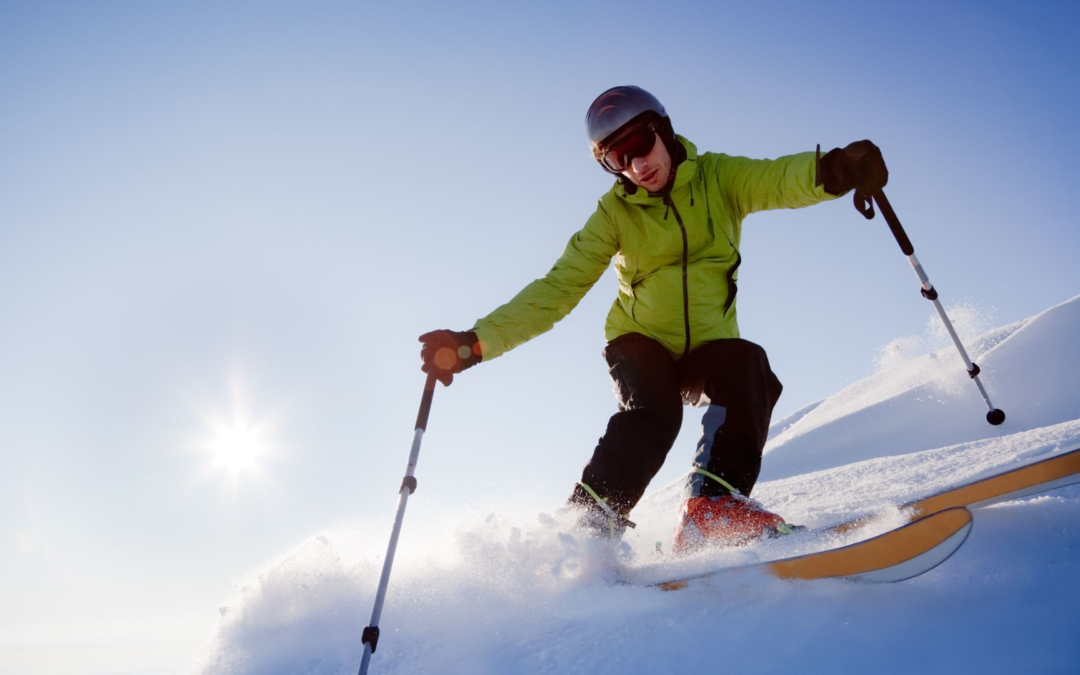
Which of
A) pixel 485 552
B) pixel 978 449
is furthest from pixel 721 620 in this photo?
pixel 978 449

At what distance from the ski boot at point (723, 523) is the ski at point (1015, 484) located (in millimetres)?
294

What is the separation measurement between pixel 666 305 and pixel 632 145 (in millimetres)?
842

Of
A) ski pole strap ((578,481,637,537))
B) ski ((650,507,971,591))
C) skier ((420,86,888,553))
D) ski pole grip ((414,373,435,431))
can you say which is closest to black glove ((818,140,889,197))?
skier ((420,86,888,553))

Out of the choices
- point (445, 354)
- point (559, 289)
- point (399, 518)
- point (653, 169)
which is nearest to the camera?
point (399, 518)

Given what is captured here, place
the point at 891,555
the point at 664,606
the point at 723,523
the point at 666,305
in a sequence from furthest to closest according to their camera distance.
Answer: the point at 666,305 → the point at 723,523 → the point at 664,606 → the point at 891,555

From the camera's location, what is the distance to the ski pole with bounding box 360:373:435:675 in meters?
2.01

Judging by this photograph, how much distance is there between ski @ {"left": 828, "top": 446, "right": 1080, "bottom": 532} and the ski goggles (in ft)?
6.52

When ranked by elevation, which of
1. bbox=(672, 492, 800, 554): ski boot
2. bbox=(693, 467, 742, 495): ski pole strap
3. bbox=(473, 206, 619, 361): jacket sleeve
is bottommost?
bbox=(672, 492, 800, 554): ski boot

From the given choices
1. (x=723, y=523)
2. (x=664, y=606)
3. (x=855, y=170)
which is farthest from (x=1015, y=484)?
(x=855, y=170)

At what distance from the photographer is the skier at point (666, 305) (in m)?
2.96

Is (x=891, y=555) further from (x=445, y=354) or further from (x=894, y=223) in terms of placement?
(x=894, y=223)

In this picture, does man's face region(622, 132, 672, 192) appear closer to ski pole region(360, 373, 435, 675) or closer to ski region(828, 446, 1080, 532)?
ski pole region(360, 373, 435, 675)

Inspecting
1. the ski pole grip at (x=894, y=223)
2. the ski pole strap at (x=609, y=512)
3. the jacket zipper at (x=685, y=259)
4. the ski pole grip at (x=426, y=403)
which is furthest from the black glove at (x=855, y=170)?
the ski pole grip at (x=426, y=403)

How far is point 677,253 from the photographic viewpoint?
11.0 ft
